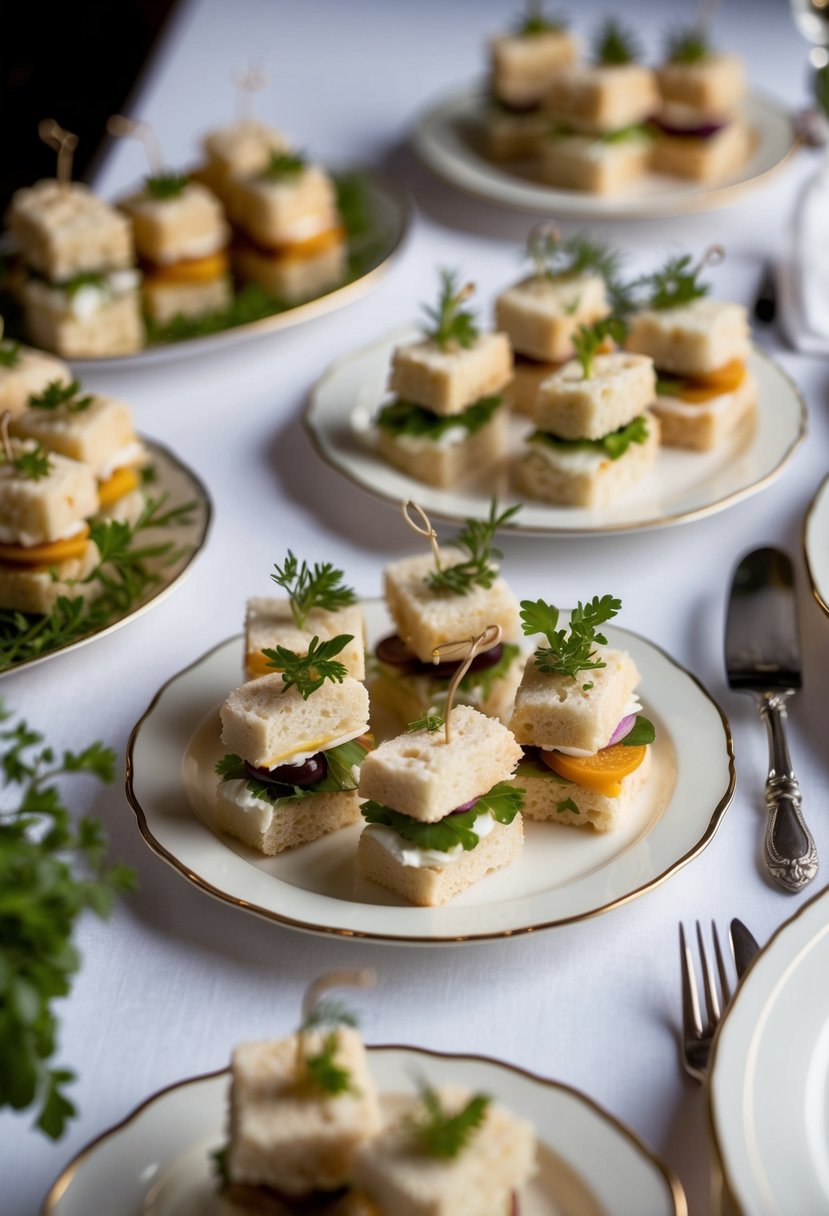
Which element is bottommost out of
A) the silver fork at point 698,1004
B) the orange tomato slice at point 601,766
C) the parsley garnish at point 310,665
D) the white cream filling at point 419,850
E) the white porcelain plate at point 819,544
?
the silver fork at point 698,1004

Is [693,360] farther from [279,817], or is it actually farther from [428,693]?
[279,817]

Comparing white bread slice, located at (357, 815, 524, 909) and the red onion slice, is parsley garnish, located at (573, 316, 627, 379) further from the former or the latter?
white bread slice, located at (357, 815, 524, 909)

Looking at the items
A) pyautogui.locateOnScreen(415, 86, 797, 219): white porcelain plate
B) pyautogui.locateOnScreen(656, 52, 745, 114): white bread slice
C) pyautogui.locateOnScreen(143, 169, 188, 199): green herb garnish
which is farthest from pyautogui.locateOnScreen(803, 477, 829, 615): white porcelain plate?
pyautogui.locateOnScreen(143, 169, 188, 199): green herb garnish

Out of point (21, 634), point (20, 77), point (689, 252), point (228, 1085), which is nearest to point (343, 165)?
point (689, 252)

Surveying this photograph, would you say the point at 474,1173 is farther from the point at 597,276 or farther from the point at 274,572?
the point at 597,276

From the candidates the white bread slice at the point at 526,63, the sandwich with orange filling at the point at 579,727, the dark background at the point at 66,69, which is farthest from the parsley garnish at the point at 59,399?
the dark background at the point at 66,69

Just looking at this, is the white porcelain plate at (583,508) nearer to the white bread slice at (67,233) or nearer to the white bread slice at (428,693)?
the white bread slice at (428,693)
